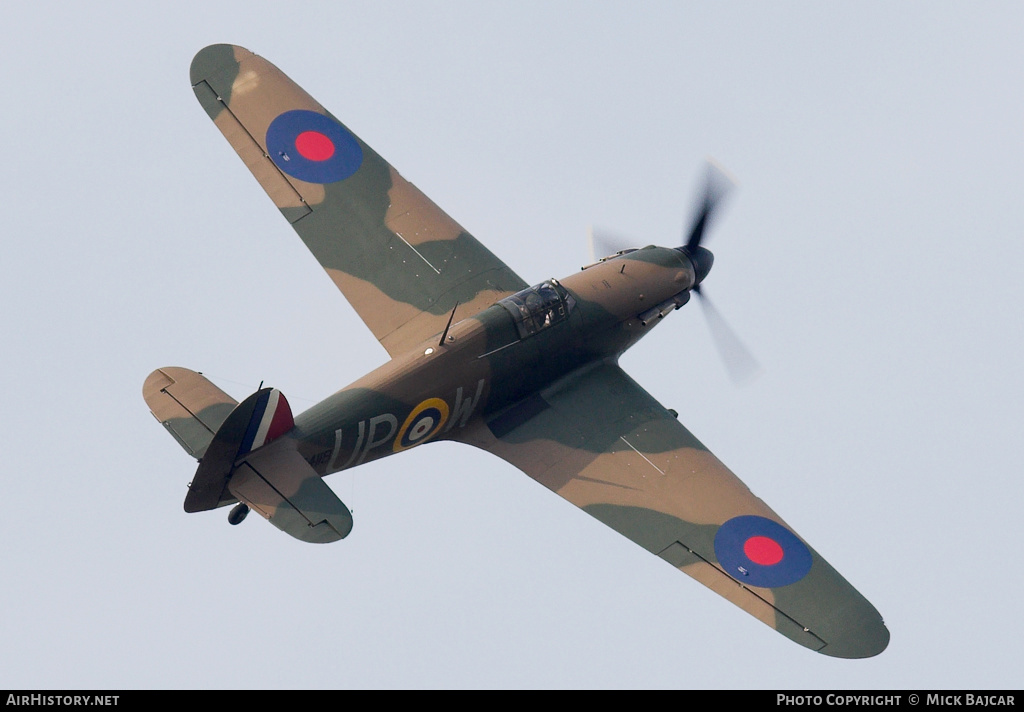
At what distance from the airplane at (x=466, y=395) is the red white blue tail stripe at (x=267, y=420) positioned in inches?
1.1

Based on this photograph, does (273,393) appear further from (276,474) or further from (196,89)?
(196,89)

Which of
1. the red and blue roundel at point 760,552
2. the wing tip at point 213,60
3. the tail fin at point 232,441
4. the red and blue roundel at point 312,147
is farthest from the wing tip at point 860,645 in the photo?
the wing tip at point 213,60

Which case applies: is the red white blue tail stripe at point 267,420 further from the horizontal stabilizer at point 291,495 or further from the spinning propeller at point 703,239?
the spinning propeller at point 703,239

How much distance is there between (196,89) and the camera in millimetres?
25562

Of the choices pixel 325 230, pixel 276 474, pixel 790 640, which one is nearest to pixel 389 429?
pixel 276 474

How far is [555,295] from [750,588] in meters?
5.02

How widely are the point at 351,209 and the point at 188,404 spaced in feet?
16.6

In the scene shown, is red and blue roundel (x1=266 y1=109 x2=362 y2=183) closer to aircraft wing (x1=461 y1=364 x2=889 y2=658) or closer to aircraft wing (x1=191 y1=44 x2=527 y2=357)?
aircraft wing (x1=191 y1=44 x2=527 y2=357)

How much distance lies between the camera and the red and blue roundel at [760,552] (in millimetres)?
20844

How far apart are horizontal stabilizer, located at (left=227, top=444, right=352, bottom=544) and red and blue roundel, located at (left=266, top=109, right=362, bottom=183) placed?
5906 mm

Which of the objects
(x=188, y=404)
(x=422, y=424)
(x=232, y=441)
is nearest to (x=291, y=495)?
(x=232, y=441)

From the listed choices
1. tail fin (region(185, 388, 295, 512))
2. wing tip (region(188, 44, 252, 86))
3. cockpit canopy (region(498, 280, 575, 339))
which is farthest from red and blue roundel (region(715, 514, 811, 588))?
wing tip (region(188, 44, 252, 86))

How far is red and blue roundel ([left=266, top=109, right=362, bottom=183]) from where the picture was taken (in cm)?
2488

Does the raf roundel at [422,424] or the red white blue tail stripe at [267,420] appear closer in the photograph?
the red white blue tail stripe at [267,420]
